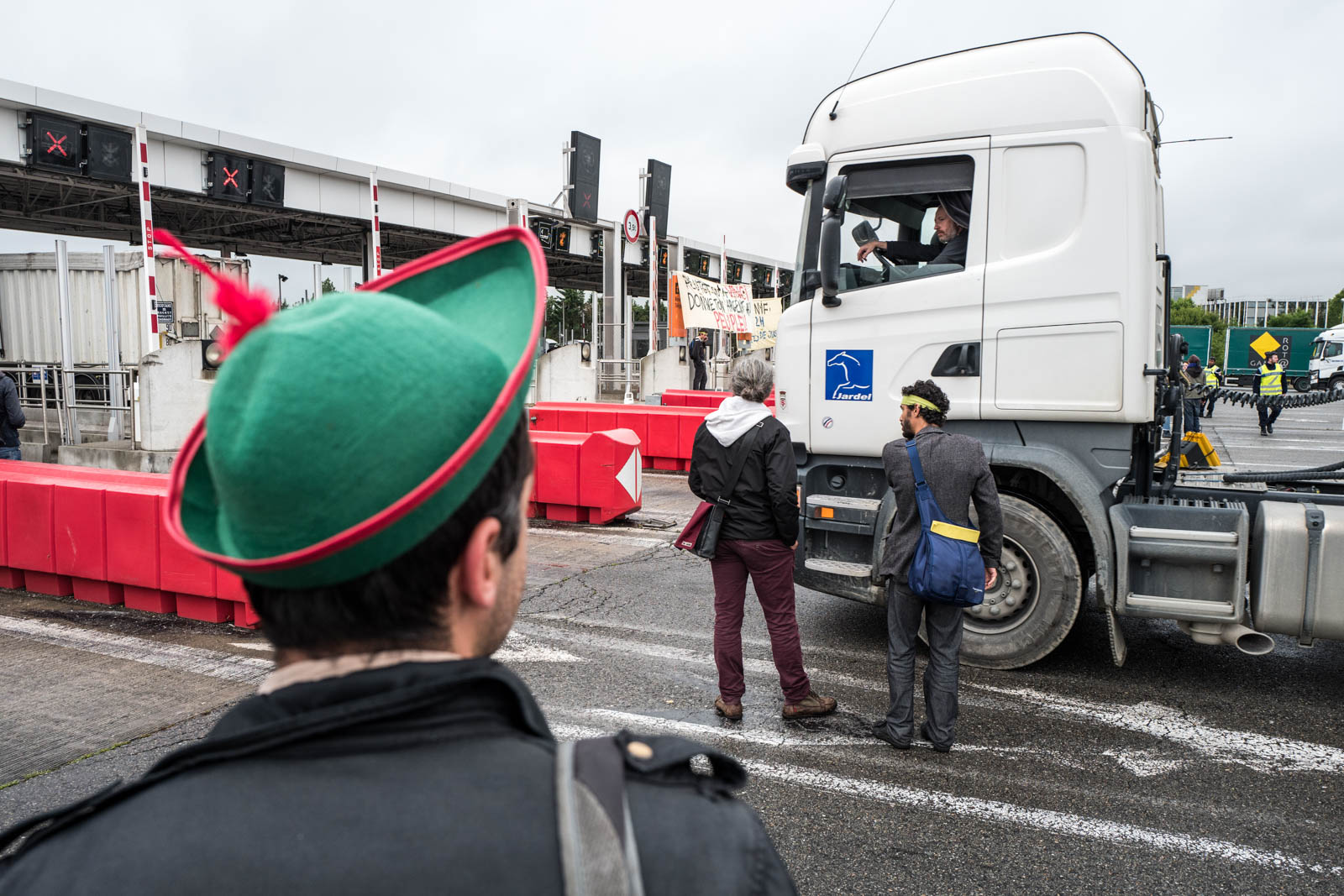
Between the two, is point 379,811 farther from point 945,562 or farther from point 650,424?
point 650,424

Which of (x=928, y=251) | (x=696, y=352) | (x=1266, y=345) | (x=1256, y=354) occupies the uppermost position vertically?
(x=1256, y=354)

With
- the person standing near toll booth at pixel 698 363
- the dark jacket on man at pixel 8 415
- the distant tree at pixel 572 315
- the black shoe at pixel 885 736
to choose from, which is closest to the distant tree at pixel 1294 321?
the distant tree at pixel 572 315

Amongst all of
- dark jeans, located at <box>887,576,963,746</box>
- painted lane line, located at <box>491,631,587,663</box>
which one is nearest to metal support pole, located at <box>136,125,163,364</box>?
painted lane line, located at <box>491,631,587,663</box>

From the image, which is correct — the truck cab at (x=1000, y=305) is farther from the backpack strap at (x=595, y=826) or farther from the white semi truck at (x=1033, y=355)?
the backpack strap at (x=595, y=826)

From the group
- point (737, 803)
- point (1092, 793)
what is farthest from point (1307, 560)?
point (737, 803)

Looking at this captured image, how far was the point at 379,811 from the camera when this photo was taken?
789 mm

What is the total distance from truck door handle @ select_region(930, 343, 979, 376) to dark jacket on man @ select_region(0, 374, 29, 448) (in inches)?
349

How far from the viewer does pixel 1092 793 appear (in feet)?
12.9

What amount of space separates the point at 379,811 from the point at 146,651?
5906 millimetres

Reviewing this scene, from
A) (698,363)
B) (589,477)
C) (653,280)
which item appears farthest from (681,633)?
(653,280)

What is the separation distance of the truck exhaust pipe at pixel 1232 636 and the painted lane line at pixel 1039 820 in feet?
5.46

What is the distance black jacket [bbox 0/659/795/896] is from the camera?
0.77 m

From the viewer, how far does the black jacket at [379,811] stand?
769 millimetres

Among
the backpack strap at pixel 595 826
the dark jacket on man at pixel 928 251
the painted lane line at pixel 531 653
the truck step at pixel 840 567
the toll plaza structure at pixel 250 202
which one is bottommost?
the painted lane line at pixel 531 653
